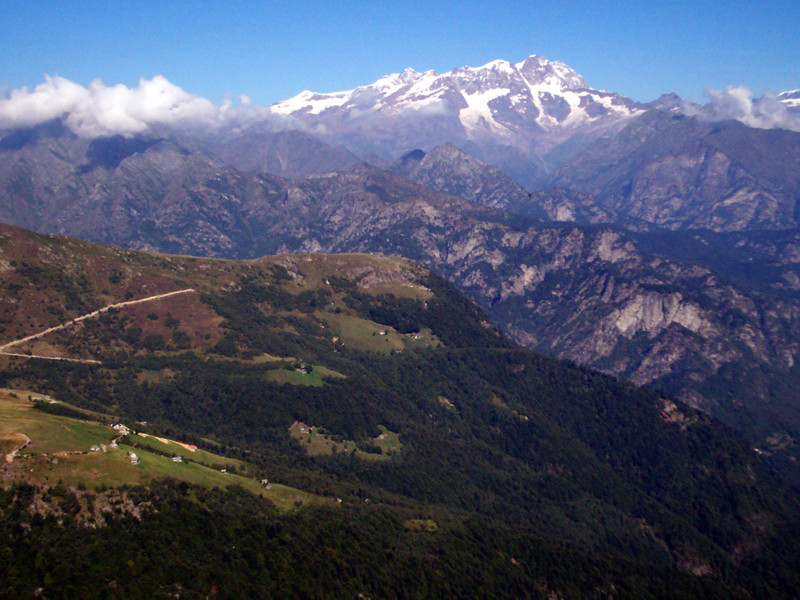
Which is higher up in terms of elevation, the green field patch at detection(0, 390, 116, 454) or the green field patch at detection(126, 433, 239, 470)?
the green field patch at detection(0, 390, 116, 454)

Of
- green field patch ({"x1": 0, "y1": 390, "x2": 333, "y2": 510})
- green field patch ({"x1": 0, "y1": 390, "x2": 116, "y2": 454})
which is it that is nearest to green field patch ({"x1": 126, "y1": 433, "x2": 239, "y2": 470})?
green field patch ({"x1": 0, "y1": 390, "x2": 333, "y2": 510})

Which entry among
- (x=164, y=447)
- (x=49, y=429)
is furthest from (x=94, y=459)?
(x=164, y=447)

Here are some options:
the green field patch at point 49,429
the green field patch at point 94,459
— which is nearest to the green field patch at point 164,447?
the green field patch at point 94,459

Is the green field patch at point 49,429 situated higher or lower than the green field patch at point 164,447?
higher

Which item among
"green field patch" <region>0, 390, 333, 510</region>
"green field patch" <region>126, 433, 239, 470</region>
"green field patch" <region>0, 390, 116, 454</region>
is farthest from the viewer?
"green field patch" <region>126, 433, 239, 470</region>

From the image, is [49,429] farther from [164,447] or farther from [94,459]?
[164,447]

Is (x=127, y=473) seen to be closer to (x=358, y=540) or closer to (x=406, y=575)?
(x=358, y=540)

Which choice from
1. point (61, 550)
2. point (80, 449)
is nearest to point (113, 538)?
point (61, 550)

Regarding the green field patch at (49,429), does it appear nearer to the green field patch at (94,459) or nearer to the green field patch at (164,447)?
the green field patch at (94,459)

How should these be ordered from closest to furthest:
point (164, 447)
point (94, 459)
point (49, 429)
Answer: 1. point (94, 459)
2. point (49, 429)
3. point (164, 447)

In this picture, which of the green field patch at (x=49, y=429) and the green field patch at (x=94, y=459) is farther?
the green field patch at (x=49, y=429)

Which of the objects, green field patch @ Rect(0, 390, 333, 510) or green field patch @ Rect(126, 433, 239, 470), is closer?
green field patch @ Rect(0, 390, 333, 510)

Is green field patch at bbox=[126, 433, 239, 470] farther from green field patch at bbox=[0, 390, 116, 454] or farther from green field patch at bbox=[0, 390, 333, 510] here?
green field patch at bbox=[0, 390, 116, 454]
